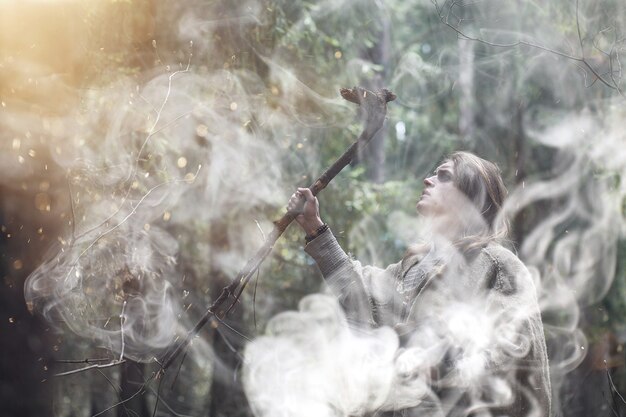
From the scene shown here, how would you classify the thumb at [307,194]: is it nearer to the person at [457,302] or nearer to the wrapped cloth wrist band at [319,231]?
the person at [457,302]

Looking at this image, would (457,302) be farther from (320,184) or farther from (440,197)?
(320,184)

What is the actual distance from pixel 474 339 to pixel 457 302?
165 millimetres

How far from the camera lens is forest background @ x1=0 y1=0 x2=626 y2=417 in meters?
2.51

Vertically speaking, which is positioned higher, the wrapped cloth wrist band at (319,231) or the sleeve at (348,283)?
the wrapped cloth wrist band at (319,231)

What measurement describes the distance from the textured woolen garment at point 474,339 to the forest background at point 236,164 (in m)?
0.69

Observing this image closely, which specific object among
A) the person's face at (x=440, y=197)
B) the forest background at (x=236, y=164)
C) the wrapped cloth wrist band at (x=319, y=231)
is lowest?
the forest background at (x=236, y=164)

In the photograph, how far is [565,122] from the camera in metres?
6.14

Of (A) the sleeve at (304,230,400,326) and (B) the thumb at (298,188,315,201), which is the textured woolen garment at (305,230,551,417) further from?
(B) the thumb at (298,188,315,201)

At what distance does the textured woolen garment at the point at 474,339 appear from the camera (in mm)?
2340

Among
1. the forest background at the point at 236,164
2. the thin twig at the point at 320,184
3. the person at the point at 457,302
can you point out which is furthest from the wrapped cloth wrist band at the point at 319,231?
the forest background at the point at 236,164

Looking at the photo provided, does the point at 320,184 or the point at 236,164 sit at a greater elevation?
the point at 320,184

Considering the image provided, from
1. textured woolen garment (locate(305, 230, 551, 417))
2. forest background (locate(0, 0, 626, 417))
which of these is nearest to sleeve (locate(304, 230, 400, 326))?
textured woolen garment (locate(305, 230, 551, 417))

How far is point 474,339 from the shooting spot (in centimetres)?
240

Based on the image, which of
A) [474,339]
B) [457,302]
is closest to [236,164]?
[457,302]
